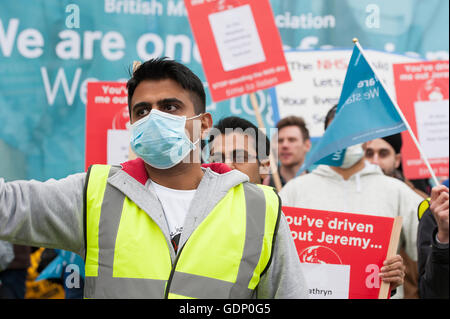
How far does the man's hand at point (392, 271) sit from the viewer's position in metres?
3.06

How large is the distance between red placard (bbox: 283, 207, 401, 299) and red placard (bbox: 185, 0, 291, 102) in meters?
1.59

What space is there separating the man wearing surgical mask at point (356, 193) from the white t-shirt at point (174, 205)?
84.1 inches

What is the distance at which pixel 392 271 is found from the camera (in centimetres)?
305

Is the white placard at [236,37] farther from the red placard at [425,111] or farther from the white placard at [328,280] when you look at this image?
the white placard at [328,280]

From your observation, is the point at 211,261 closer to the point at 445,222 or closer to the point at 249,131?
→ the point at 445,222

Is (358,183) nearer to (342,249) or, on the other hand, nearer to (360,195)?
(360,195)

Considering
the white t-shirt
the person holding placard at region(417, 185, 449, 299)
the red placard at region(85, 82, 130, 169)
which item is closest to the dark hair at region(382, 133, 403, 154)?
the person holding placard at region(417, 185, 449, 299)

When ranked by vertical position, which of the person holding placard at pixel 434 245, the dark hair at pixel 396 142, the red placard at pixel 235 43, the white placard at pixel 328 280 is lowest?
the white placard at pixel 328 280

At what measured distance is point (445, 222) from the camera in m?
2.87

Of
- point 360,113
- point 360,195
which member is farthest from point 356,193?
point 360,113

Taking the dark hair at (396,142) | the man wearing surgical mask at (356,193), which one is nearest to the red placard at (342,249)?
the man wearing surgical mask at (356,193)

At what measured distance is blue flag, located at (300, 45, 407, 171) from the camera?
348cm

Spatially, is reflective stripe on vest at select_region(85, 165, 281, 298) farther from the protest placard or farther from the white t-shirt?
the protest placard
